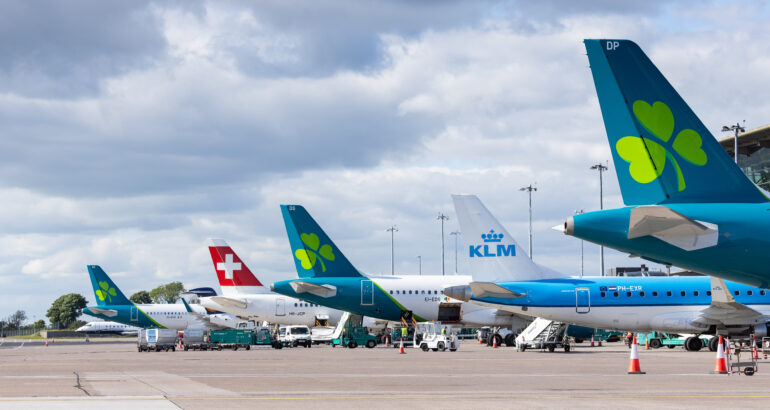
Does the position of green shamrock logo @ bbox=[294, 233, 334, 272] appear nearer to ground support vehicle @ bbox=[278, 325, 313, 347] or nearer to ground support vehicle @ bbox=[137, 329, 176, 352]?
ground support vehicle @ bbox=[278, 325, 313, 347]

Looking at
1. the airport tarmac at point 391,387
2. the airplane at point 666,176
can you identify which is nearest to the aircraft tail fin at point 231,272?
the airport tarmac at point 391,387

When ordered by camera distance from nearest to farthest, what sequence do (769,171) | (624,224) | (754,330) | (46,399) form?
(624,224)
(46,399)
(754,330)
(769,171)

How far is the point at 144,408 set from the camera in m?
15.7

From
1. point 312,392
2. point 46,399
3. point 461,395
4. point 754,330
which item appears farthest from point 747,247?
point 754,330

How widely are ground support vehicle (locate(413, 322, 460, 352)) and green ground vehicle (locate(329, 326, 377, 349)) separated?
7666 mm

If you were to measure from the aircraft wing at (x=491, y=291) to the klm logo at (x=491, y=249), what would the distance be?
7.01ft

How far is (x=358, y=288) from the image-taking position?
55.1 meters

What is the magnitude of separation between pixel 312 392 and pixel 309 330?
4644 cm

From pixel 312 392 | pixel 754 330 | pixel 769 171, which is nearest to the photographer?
pixel 312 392

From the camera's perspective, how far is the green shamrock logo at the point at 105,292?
98.6 metres

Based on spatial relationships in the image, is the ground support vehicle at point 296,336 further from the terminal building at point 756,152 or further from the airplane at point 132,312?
the terminal building at point 756,152

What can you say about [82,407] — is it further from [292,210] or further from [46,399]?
[292,210]

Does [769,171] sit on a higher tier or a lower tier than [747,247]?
higher

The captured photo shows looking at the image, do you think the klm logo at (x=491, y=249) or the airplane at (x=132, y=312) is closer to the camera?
the klm logo at (x=491, y=249)
